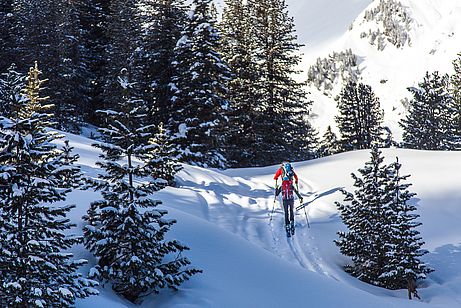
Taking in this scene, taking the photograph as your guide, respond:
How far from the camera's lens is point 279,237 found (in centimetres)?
1334

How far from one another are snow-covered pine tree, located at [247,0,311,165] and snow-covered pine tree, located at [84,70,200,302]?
22.8 meters

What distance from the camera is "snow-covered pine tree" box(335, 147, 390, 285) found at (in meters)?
11.4

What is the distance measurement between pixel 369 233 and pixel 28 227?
29.8ft

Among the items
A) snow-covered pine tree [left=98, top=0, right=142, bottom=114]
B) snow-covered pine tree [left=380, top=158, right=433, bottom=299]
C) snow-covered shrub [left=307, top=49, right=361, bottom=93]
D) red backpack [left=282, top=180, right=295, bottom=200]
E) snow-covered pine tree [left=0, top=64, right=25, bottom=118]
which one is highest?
snow-covered shrub [left=307, top=49, right=361, bottom=93]

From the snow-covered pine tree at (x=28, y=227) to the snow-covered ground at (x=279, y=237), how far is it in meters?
1.05

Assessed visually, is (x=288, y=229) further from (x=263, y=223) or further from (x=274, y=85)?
(x=274, y=85)

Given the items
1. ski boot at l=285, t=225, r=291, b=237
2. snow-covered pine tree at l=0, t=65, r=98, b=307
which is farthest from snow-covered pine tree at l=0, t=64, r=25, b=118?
ski boot at l=285, t=225, r=291, b=237

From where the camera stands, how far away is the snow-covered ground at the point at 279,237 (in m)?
7.26

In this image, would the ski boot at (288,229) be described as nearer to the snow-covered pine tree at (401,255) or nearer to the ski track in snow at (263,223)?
the ski track in snow at (263,223)

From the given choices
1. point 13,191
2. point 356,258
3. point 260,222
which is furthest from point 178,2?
point 13,191

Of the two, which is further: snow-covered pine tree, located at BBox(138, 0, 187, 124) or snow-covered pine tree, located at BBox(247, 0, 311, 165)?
snow-covered pine tree, located at BBox(247, 0, 311, 165)

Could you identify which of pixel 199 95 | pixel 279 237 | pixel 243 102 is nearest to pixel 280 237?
pixel 279 237

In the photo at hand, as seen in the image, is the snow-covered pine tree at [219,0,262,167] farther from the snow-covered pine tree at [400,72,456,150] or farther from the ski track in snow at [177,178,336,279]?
the snow-covered pine tree at [400,72,456,150]

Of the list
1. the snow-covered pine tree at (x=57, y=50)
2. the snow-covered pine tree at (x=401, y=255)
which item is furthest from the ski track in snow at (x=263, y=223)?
the snow-covered pine tree at (x=57, y=50)
